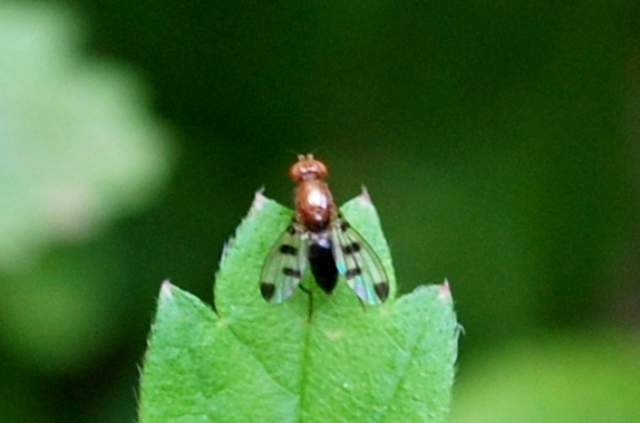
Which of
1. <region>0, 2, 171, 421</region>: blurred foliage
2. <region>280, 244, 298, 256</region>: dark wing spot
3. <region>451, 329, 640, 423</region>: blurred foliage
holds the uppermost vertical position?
<region>0, 2, 171, 421</region>: blurred foliage

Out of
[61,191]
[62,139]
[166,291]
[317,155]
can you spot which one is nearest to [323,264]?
[166,291]

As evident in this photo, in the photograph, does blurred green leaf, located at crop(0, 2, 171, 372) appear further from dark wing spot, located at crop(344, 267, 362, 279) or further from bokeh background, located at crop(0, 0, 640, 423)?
dark wing spot, located at crop(344, 267, 362, 279)

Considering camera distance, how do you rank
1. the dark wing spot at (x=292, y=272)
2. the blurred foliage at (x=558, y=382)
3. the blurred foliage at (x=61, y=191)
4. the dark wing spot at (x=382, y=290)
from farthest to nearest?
1. the blurred foliage at (x=61, y=191)
2. the blurred foliage at (x=558, y=382)
3. the dark wing spot at (x=292, y=272)
4. the dark wing spot at (x=382, y=290)

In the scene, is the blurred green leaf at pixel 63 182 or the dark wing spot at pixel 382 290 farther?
the blurred green leaf at pixel 63 182

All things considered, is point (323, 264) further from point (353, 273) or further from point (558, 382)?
point (558, 382)

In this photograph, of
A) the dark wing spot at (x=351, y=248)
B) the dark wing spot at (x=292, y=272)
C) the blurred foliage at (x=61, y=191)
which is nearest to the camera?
the dark wing spot at (x=292, y=272)

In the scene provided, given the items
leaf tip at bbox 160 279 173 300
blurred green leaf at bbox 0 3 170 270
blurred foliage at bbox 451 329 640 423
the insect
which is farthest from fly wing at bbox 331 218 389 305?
blurred green leaf at bbox 0 3 170 270

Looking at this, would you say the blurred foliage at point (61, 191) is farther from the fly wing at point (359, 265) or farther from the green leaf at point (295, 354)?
the green leaf at point (295, 354)

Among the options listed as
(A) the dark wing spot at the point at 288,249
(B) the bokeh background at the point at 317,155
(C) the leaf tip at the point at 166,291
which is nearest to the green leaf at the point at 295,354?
(C) the leaf tip at the point at 166,291
